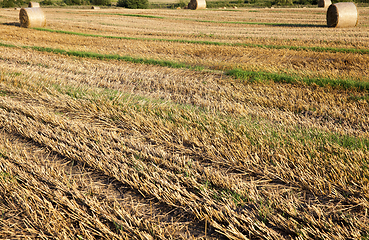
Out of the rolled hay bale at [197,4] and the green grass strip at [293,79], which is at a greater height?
the rolled hay bale at [197,4]

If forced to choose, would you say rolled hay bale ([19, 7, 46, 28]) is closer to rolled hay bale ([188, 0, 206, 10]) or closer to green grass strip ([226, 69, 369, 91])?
green grass strip ([226, 69, 369, 91])

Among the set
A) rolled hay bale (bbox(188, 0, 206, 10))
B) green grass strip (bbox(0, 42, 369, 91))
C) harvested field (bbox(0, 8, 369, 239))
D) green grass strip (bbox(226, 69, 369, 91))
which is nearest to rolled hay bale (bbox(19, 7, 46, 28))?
green grass strip (bbox(0, 42, 369, 91))

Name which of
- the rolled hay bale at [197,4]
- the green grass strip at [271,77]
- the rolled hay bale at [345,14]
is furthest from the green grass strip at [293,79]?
the rolled hay bale at [197,4]

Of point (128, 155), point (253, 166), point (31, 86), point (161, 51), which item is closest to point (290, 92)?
point (253, 166)

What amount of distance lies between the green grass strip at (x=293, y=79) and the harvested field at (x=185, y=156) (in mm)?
31

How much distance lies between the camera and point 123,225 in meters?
2.53

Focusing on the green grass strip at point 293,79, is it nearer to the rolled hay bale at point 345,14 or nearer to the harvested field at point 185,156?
the harvested field at point 185,156

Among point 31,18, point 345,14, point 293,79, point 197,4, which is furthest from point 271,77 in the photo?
point 197,4

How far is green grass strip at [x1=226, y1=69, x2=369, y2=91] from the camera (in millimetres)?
6539

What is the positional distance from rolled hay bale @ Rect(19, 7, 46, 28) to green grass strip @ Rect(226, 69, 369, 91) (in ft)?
56.1

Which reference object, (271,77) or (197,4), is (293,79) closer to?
(271,77)

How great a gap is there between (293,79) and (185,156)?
15.0ft

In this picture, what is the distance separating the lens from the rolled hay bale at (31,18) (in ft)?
63.6

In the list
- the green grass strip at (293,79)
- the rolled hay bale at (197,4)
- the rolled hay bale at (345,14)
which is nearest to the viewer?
the green grass strip at (293,79)
